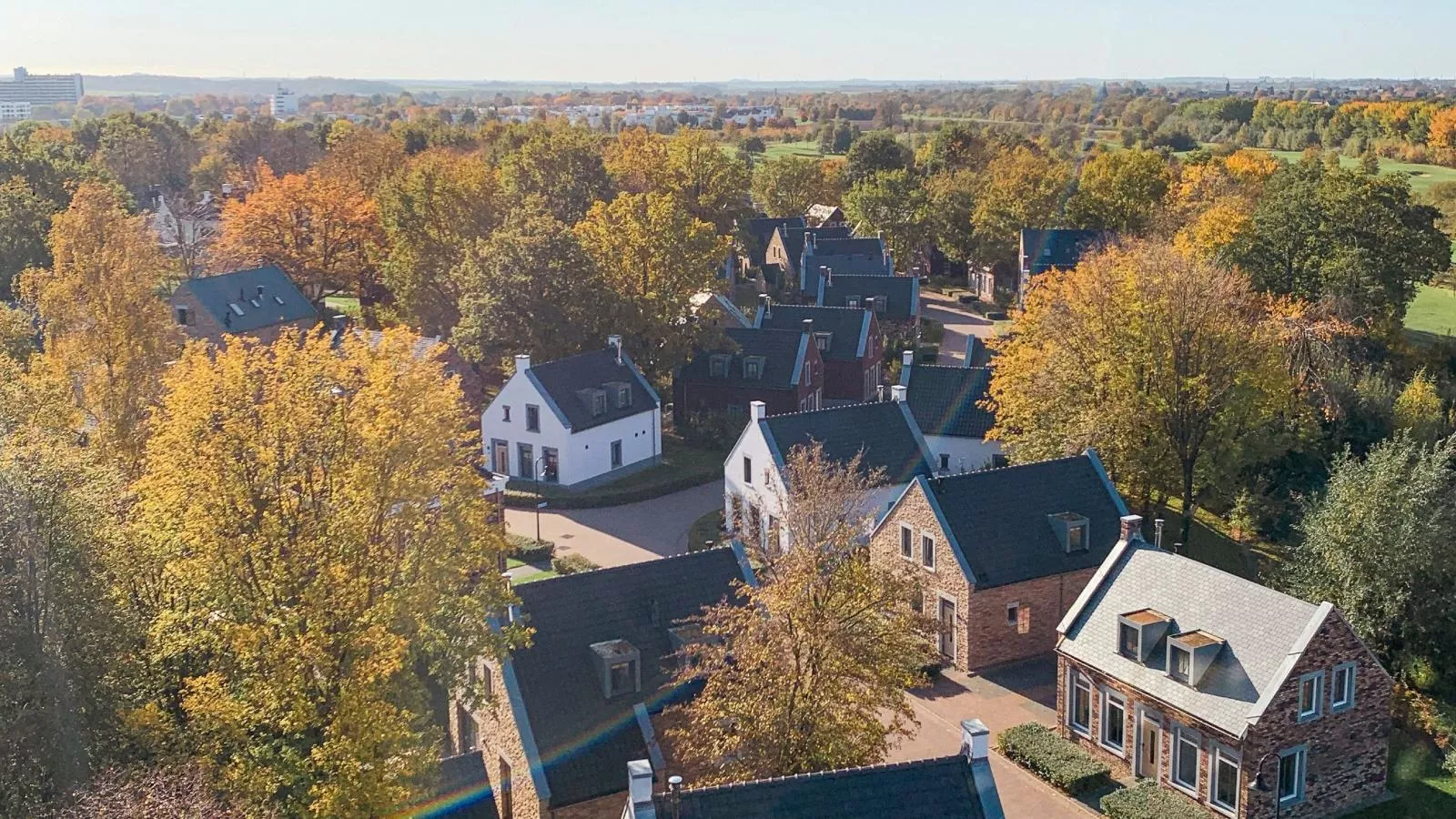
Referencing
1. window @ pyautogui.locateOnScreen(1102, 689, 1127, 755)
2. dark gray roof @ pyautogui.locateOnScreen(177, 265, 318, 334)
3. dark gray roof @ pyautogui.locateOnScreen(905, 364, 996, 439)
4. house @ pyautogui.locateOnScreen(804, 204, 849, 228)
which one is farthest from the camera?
house @ pyautogui.locateOnScreen(804, 204, 849, 228)

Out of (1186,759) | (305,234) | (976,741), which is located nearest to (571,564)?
(1186,759)

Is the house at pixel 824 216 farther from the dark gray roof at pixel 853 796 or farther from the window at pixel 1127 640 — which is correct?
the dark gray roof at pixel 853 796

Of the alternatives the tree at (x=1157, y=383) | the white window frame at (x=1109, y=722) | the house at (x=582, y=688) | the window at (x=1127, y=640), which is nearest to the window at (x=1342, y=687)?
the window at (x=1127, y=640)

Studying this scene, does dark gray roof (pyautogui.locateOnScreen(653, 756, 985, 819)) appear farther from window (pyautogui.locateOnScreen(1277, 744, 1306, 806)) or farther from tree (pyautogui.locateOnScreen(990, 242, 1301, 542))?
tree (pyautogui.locateOnScreen(990, 242, 1301, 542))

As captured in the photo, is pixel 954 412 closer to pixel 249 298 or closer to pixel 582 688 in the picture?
pixel 582 688

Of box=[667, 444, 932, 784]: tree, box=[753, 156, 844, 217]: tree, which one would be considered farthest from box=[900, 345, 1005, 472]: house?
box=[753, 156, 844, 217]: tree

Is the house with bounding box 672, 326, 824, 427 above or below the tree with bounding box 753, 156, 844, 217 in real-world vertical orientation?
below
